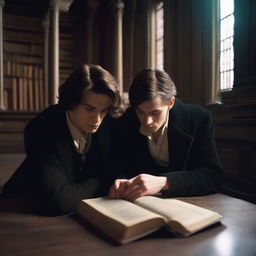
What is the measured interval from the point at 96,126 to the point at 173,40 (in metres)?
4.64

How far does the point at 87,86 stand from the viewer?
1581mm

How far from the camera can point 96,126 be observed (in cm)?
160

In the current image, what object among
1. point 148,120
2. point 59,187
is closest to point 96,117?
point 148,120

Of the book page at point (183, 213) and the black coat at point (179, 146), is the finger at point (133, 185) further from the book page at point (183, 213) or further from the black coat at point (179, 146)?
the black coat at point (179, 146)

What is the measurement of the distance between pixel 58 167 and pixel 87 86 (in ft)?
1.33

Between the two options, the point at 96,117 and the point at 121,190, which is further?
the point at 96,117

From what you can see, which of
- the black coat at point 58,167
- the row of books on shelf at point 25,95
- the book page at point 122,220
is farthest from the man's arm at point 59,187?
the row of books on shelf at point 25,95

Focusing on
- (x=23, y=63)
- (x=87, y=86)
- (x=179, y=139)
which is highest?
(x=23, y=63)

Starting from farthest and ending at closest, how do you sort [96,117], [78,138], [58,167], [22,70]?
[22,70] → [78,138] → [96,117] → [58,167]

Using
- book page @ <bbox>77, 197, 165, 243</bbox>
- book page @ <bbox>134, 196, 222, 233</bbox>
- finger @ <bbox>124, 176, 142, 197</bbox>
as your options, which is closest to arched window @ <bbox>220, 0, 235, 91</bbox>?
finger @ <bbox>124, 176, 142, 197</bbox>

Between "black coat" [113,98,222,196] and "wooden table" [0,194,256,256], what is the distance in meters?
0.52

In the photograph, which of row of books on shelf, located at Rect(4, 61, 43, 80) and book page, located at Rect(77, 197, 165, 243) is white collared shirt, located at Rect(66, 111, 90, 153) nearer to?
book page, located at Rect(77, 197, 165, 243)

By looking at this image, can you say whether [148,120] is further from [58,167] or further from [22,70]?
[22,70]

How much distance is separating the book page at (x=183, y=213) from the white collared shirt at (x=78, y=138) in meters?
0.54
